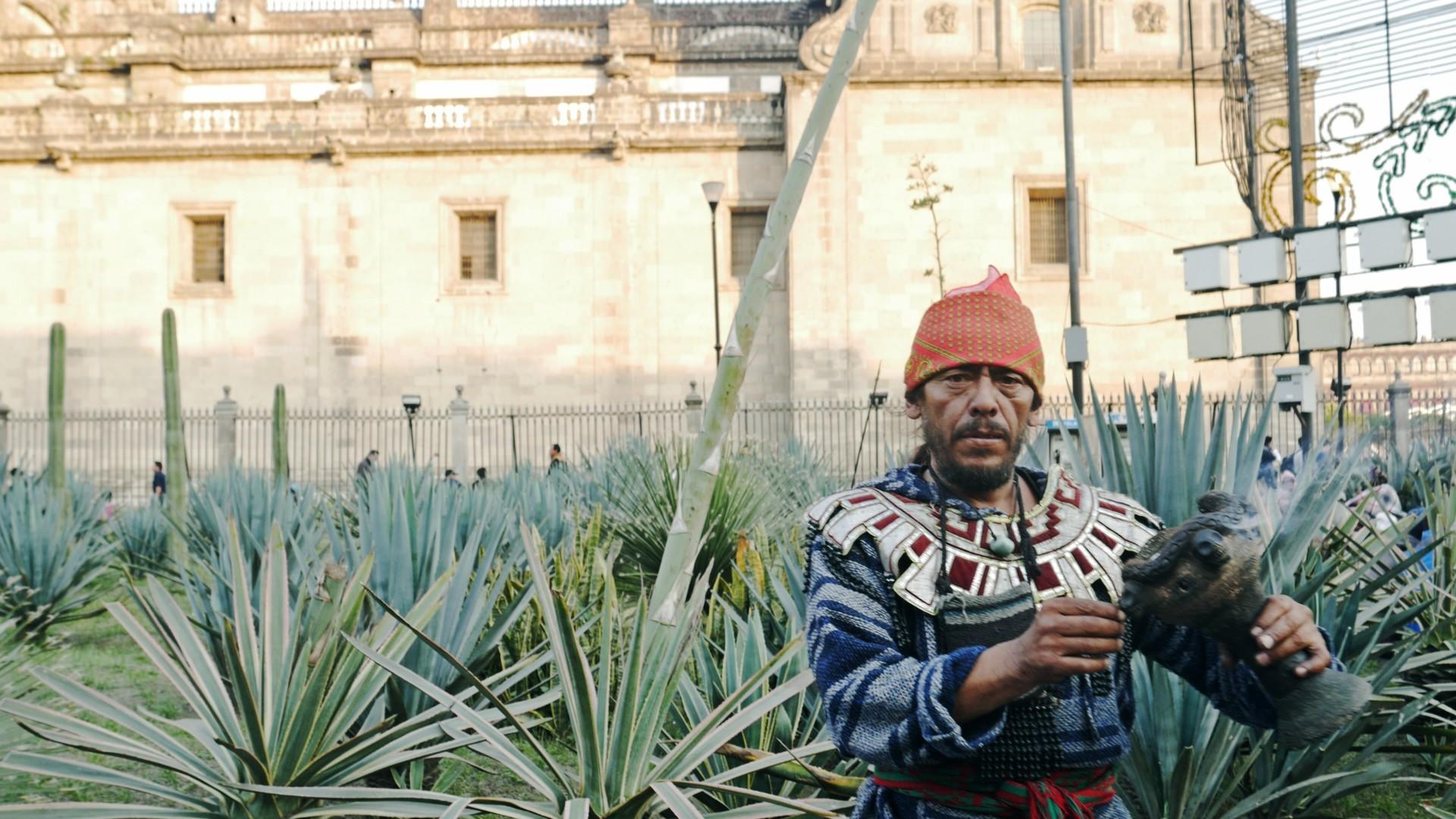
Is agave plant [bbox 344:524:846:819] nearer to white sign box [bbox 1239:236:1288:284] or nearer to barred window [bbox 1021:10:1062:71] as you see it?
white sign box [bbox 1239:236:1288:284]

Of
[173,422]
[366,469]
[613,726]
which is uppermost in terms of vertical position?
[173,422]

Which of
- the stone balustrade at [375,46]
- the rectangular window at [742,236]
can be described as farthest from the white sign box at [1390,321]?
the stone balustrade at [375,46]

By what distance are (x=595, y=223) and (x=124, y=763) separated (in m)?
19.0

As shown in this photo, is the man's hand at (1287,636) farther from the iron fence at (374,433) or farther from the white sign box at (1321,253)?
the iron fence at (374,433)

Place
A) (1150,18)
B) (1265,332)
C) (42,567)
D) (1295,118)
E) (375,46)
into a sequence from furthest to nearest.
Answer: (375,46) → (1150,18) → (1265,332) → (1295,118) → (42,567)

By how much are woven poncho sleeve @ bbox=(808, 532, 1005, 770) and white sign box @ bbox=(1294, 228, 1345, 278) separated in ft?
32.4

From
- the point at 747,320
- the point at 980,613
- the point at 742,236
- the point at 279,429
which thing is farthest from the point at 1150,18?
the point at 980,613

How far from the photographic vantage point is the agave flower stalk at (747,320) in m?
2.47

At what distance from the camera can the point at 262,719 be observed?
3307mm

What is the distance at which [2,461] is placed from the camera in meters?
10.9

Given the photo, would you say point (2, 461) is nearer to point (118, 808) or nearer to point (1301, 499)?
point (118, 808)

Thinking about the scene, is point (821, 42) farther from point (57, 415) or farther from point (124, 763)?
point (124, 763)

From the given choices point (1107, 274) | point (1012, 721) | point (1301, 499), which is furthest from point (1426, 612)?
point (1107, 274)

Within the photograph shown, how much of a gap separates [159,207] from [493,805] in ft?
77.7
